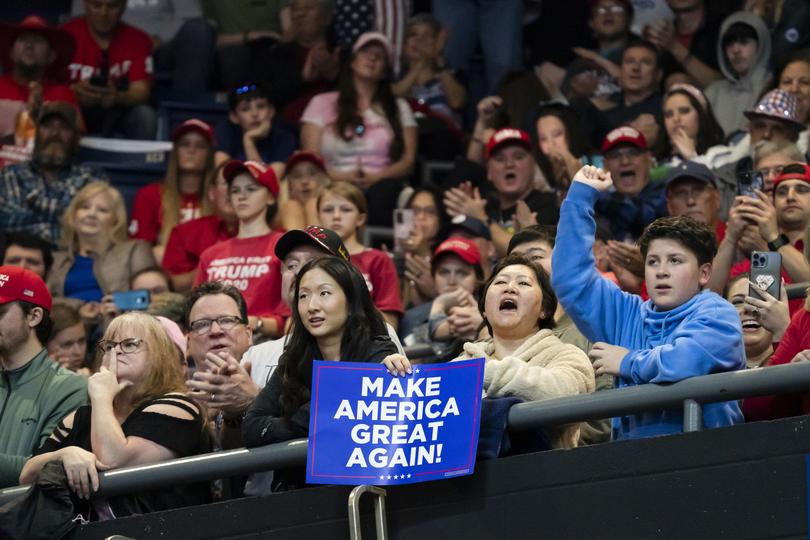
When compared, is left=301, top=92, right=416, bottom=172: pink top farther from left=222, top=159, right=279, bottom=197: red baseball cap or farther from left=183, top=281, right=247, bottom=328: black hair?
left=183, top=281, right=247, bottom=328: black hair

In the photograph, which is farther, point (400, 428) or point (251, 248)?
point (251, 248)

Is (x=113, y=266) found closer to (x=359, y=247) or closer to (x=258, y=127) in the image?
(x=359, y=247)

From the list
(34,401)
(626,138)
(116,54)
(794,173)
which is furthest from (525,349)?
(116,54)

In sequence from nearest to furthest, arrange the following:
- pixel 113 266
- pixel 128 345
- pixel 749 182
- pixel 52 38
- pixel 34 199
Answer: pixel 128 345
pixel 749 182
pixel 113 266
pixel 34 199
pixel 52 38

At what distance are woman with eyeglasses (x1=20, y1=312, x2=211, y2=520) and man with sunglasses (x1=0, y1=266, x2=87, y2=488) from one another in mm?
198

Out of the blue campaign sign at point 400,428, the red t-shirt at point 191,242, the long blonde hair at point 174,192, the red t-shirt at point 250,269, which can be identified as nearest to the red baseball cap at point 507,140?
the red t-shirt at point 250,269

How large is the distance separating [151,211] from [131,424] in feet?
15.0

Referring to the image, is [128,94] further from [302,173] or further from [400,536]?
[400,536]

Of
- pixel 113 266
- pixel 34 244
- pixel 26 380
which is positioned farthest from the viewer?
pixel 113 266

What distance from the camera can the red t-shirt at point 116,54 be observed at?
12271mm

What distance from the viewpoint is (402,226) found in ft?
33.1

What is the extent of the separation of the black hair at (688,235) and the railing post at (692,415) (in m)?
0.60

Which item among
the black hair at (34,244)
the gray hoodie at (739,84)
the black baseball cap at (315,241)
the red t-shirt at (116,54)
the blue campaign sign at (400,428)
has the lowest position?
the blue campaign sign at (400,428)

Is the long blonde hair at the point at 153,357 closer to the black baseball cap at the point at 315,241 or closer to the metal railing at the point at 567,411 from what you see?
the metal railing at the point at 567,411
